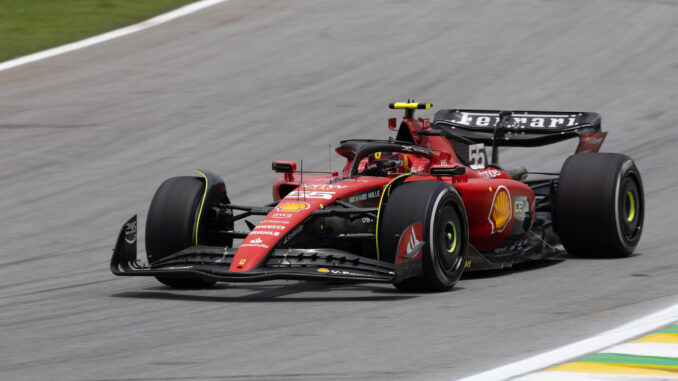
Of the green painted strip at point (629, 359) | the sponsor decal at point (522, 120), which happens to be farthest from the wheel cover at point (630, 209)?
the green painted strip at point (629, 359)

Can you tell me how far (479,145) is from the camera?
10.4 metres

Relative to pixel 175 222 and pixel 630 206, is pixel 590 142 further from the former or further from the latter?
pixel 175 222

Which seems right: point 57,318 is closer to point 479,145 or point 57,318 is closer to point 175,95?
point 479,145

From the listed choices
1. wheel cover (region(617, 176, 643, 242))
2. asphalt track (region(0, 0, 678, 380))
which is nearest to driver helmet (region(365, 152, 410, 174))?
asphalt track (region(0, 0, 678, 380))

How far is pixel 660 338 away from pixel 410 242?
7.28ft

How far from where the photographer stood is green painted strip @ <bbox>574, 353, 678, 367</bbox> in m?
5.89

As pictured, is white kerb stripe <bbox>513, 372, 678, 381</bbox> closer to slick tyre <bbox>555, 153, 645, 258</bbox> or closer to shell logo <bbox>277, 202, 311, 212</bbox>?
shell logo <bbox>277, 202, 311, 212</bbox>

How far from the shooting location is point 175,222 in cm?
895

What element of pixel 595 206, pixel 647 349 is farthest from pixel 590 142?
pixel 647 349

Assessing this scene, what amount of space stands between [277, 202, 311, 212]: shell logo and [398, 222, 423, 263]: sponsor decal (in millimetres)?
916

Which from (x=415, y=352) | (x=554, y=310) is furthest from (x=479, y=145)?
(x=415, y=352)

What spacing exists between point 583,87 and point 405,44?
449cm

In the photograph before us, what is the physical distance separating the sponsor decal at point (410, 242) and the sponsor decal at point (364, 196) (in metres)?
0.82

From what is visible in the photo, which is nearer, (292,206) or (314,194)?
(292,206)
